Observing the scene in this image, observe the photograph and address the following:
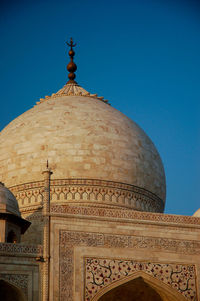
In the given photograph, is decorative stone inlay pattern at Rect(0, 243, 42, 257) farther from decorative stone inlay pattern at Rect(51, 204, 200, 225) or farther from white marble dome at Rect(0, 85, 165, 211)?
white marble dome at Rect(0, 85, 165, 211)

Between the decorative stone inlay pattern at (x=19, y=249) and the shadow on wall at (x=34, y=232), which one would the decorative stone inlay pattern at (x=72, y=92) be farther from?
the decorative stone inlay pattern at (x=19, y=249)

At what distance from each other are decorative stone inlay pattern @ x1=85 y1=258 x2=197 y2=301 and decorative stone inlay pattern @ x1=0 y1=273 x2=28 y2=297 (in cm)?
94

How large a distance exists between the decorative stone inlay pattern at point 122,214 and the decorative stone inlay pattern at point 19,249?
714 mm

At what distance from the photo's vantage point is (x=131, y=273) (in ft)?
35.2

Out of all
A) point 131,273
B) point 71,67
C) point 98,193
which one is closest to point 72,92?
point 71,67

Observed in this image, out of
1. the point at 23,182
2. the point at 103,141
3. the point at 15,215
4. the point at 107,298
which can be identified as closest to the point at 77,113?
the point at 103,141

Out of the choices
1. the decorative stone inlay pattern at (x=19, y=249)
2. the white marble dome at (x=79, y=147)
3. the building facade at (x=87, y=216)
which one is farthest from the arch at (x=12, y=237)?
the white marble dome at (x=79, y=147)

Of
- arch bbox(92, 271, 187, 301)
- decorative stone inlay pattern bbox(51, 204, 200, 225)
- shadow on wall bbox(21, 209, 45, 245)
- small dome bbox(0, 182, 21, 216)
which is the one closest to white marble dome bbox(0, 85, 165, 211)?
shadow on wall bbox(21, 209, 45, 245)

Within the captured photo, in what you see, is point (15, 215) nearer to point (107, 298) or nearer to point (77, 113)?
point (107, 298)

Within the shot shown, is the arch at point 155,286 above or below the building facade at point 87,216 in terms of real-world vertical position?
below

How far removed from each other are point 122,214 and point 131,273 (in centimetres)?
101

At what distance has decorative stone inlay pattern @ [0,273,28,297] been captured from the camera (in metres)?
10.1

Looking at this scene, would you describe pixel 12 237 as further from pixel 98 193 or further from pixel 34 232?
pixel 98 193

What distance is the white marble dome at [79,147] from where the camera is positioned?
13250mm
